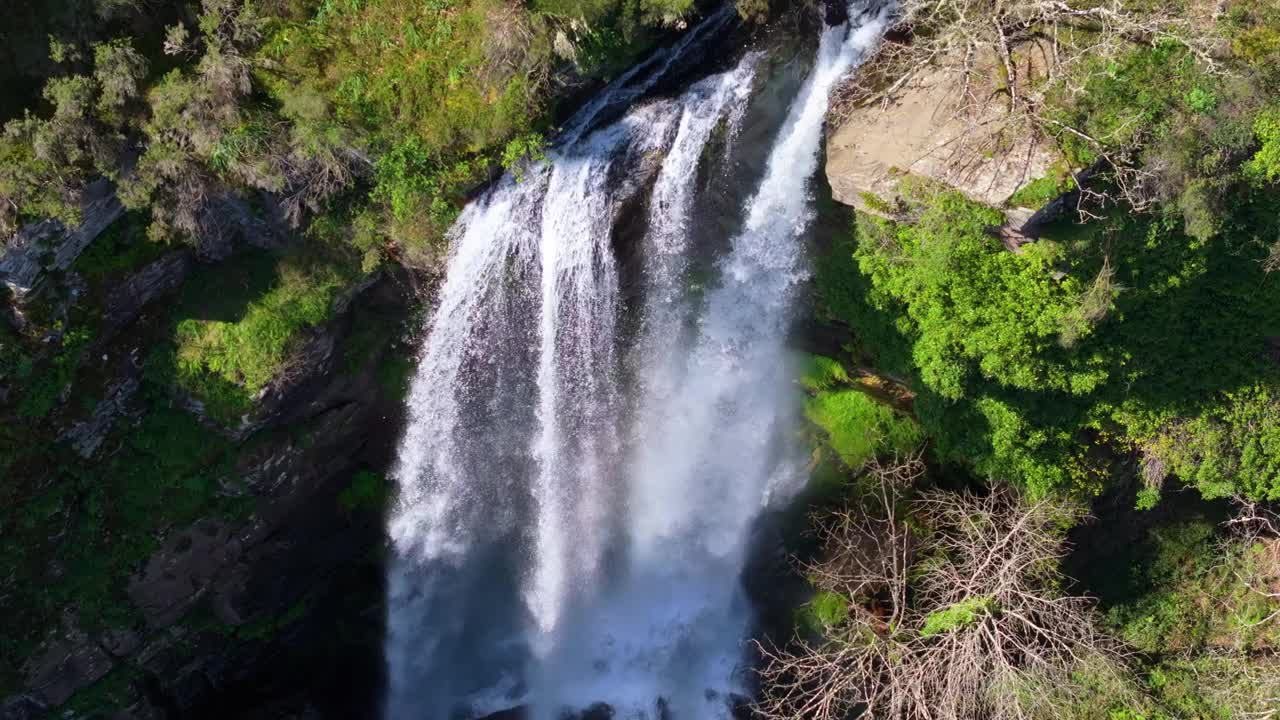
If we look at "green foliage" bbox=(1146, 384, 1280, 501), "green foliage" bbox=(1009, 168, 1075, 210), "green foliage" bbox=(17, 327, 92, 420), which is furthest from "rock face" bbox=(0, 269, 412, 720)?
"green foliage" bbox=(1146, 384, 1280, 501)

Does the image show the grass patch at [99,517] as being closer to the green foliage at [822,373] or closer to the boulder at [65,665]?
the boulder at [65,665]

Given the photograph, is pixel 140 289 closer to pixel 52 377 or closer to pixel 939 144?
pixel 52 377

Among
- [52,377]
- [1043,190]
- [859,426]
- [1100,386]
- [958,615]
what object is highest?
[52,377]

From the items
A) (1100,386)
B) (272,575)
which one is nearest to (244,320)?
(272,575)

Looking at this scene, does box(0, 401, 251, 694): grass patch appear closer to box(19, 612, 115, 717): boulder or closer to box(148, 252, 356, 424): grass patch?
box(19, 612, 115, 717): boulder

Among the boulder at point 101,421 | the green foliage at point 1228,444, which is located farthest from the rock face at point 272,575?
the green foliage at point 1228,444

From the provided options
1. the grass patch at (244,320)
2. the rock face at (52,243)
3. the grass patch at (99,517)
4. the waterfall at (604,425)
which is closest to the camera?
the rock face at (52,243)
